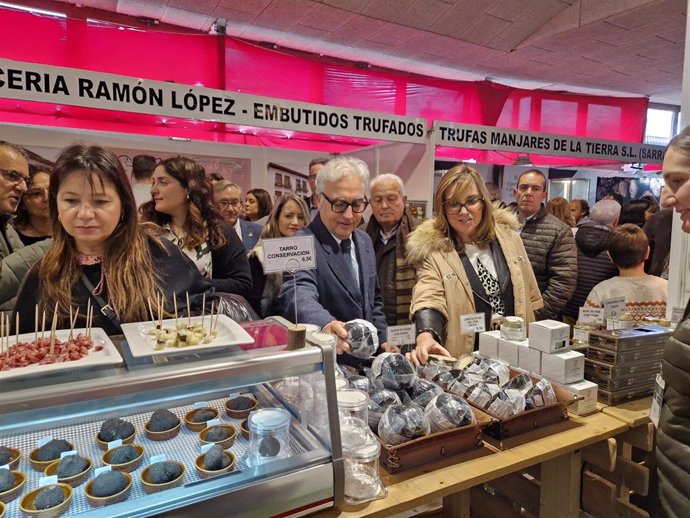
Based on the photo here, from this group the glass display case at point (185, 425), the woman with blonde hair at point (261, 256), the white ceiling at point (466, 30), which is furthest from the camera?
the white ceiling at point (466, 30)

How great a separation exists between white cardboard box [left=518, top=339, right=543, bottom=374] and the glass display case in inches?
37.6

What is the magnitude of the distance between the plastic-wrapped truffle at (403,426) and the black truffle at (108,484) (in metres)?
0.68

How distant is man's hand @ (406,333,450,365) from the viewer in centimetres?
194

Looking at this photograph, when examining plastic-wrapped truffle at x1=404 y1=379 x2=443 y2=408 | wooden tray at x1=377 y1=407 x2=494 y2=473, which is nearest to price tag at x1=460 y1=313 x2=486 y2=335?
plastic-wrapped truffle at x1=404 y1=379 x2=443 y2=408

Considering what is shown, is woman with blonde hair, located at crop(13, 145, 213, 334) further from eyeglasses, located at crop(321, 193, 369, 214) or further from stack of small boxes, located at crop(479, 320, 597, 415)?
stack of small boxes, located at crop(479, 320, 597, 415)

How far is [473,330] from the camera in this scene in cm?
216

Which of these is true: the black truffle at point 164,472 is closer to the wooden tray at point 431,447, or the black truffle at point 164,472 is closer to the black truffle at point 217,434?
the black truffle at point 217,434

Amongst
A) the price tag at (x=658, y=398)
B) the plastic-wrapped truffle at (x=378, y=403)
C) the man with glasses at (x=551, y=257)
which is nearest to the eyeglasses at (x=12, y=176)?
the plastic-wrapped truffle at (x=378, y=403)

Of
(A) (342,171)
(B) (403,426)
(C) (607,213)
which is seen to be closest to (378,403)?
(B) (403,426)

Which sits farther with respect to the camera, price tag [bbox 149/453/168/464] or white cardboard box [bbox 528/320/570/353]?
white cardboard box [bbox 528/320/570/353]

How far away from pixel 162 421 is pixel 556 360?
1.35 m

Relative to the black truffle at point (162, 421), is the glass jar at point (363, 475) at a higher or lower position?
lower

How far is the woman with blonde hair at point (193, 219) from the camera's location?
2746 millimetres

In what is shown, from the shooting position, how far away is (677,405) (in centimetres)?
135
